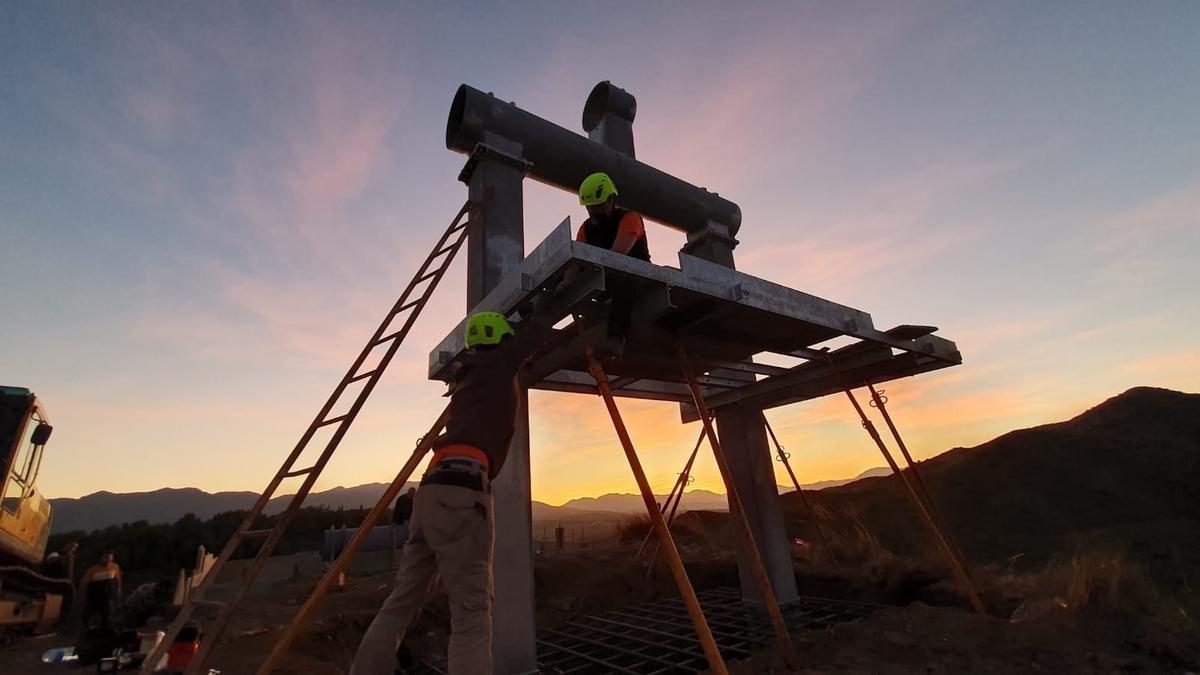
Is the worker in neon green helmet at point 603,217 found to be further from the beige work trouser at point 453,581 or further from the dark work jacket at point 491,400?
the beige work trouser at point 453,581

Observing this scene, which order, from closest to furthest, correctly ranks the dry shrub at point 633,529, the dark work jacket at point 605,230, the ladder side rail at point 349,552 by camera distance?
the ladder side rail at point 349,552 → the dark work jacket at point 605,230 → the dry shrub at point 633,529

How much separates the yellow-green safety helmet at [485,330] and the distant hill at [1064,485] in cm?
2393

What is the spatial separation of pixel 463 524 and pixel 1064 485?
33.3 m

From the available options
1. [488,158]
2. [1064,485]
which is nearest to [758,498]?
[488,158]

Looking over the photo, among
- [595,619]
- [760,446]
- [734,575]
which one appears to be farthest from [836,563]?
[595,619]

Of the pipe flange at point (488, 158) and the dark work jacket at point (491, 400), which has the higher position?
the pipe flange at point (488, 158)

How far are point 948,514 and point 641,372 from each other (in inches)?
1041

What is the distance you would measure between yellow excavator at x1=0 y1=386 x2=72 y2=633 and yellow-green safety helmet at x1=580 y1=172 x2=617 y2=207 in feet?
41.6

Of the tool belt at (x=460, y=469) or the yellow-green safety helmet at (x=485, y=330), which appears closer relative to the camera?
the tool belt at (x=460, y=469)

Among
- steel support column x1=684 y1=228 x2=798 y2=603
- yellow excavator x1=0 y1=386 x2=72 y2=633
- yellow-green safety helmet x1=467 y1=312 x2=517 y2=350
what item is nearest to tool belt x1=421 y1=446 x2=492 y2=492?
yellow-green safety helmet x1=467 y1=312 x2=517 y2=350

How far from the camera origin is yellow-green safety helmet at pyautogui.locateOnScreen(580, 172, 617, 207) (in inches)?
191

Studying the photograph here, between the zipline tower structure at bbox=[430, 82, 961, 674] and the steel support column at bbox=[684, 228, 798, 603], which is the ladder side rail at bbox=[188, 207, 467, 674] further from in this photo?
the steel support column at bbox=[684, 228, 798, 603]

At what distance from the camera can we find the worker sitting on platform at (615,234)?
4527 millimetres

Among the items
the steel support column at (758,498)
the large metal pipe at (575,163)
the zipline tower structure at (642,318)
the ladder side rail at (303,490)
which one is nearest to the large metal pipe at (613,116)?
the zipline tower structure at (642,318)
